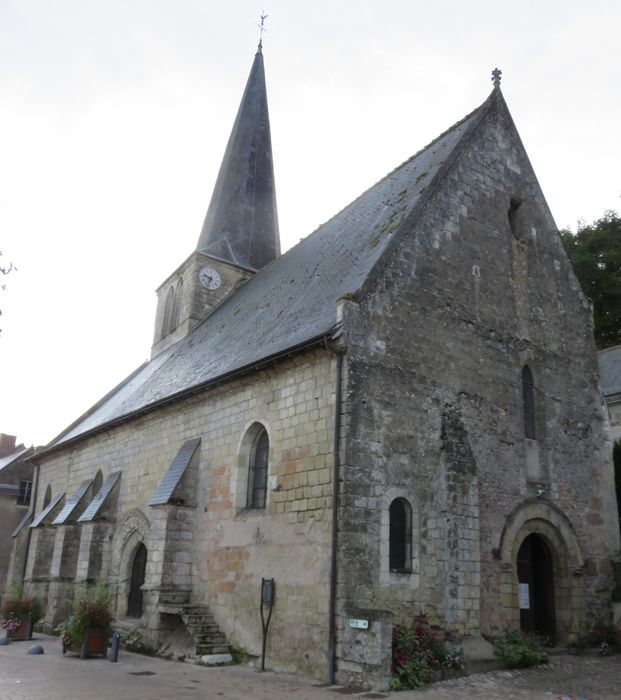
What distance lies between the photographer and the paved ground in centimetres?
886

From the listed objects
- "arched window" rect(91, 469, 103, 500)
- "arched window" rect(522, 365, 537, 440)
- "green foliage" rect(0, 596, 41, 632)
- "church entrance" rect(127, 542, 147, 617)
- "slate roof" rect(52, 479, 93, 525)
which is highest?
"arched window" rect(522, 365, 537, 440)

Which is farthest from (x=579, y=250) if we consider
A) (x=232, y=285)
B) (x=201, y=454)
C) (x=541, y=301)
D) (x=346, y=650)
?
(x=346, y=650)

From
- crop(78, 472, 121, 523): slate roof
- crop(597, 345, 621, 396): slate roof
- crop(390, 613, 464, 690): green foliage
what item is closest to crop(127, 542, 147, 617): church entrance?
crop(78, 472, 121, 523): slate roof

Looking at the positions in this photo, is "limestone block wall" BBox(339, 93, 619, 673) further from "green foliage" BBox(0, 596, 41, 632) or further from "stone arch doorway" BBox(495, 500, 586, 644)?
"green foliage" BBox(0, 596, 41, 632)

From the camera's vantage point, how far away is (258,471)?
521 inches

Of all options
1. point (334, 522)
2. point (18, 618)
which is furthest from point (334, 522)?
point (18, 618)

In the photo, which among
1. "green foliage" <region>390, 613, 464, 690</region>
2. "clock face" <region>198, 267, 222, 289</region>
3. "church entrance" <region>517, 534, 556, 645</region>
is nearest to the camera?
"green foliage" <region>390, 613, 464, 690</region>

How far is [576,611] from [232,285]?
17583mm

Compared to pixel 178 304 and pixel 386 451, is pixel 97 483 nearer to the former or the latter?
pixel 178 304

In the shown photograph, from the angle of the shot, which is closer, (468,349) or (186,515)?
(468,349)

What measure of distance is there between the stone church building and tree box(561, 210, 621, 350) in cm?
1690

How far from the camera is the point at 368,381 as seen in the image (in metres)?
11.2

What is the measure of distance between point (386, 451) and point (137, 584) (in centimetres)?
881

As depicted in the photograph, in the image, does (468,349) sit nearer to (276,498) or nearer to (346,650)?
(276,498)
